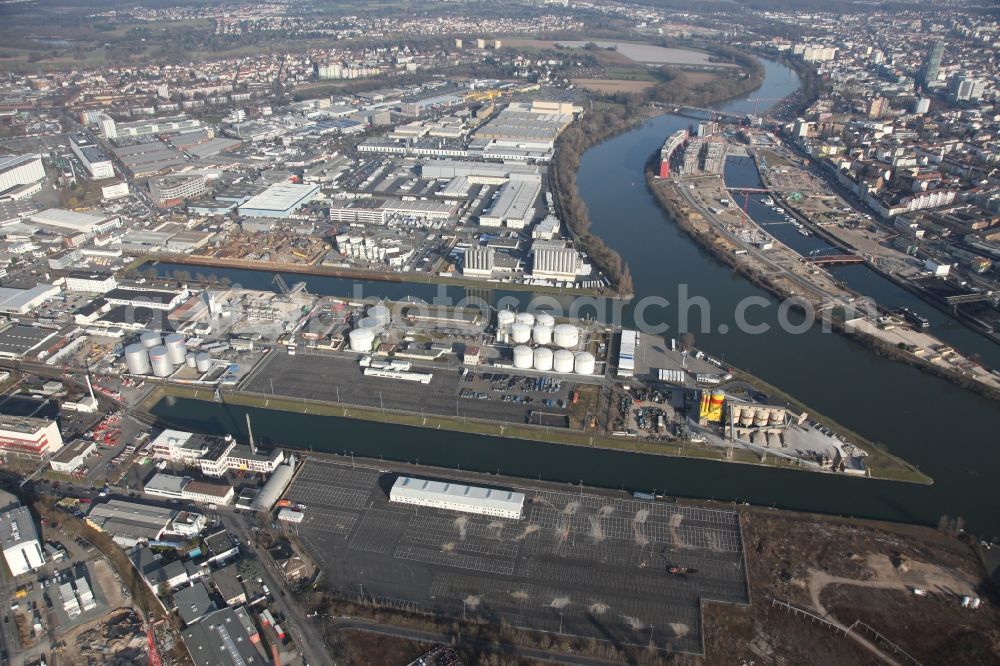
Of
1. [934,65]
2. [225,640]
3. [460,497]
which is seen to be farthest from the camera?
[934,65]

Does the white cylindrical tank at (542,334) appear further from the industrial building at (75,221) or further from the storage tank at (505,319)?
the industrial building at (75,221)

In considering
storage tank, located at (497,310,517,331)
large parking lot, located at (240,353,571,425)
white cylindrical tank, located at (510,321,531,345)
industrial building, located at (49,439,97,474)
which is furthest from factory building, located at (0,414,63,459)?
white cylindrical tank, located at (510,321,531,345)

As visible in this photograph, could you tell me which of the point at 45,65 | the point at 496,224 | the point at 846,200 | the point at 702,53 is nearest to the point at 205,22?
the point at 45,65

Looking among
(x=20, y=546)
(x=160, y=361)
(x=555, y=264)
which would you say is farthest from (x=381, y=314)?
(x=20, y=546)

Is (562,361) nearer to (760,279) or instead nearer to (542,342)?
(542,342)

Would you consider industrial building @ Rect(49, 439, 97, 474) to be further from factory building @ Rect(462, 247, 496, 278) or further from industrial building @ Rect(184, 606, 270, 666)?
factory building @ Rect(462, 247, 496, 278)
